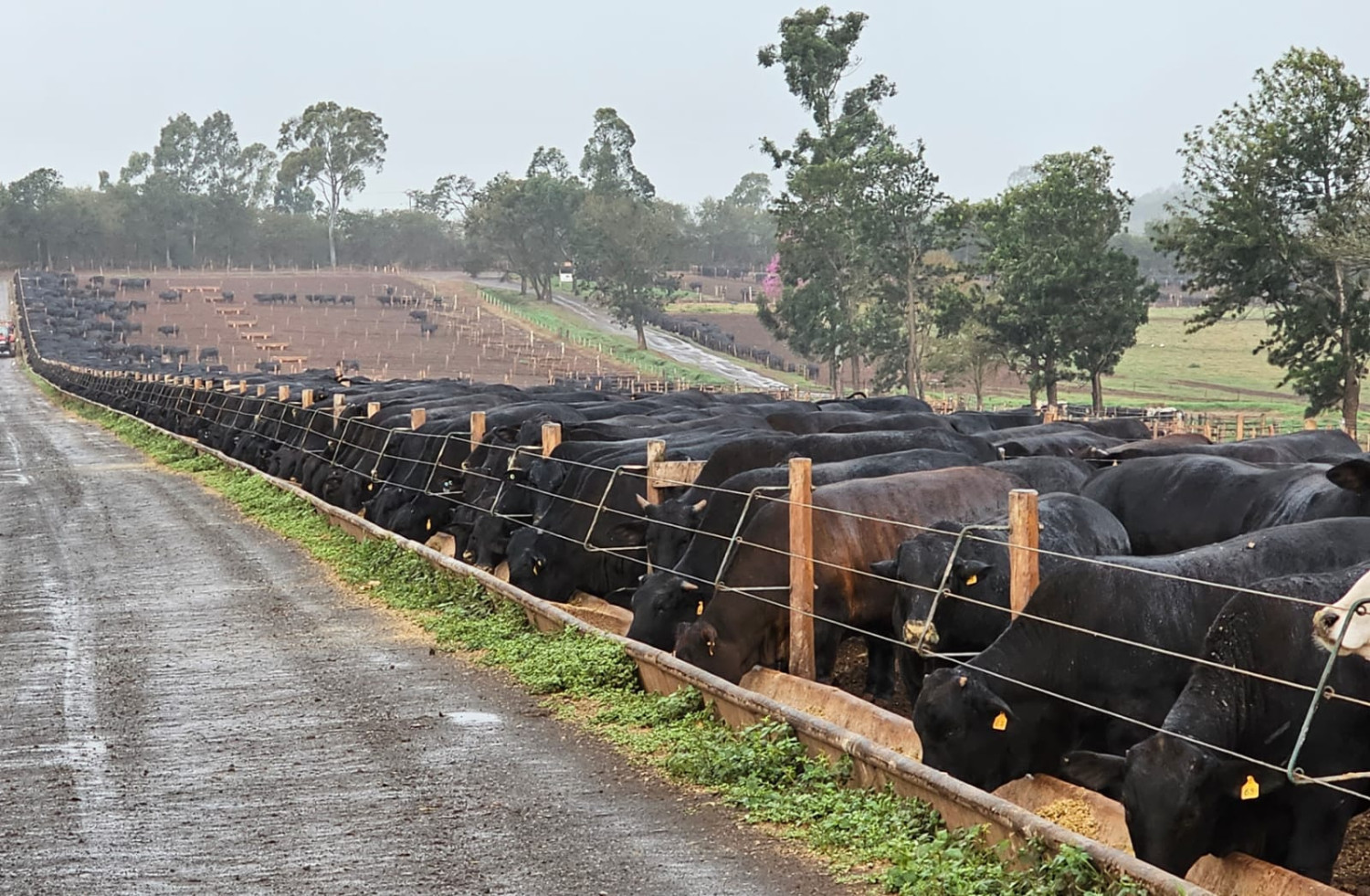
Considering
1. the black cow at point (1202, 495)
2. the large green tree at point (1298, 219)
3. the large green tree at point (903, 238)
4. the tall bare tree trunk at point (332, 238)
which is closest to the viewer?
the black cow at point (1202, 495)

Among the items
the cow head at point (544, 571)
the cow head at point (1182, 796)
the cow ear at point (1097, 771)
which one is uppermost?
the cow head at point (1182, 796)

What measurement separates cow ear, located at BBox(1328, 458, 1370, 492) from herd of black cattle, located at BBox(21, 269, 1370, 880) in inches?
0.8

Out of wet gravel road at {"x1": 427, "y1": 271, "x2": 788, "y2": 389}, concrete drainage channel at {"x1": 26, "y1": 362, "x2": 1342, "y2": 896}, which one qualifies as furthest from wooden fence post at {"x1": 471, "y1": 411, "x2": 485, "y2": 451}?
wet gravel road at {"x1": 427, "y1": 271, "x2": 788, "y2": 389}

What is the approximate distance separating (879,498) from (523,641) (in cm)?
258

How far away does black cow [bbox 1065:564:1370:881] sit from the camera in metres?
5.85

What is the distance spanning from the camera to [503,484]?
15125 mm

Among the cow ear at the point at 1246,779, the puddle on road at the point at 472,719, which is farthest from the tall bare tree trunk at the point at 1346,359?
the cow ear at the point at 1246,779

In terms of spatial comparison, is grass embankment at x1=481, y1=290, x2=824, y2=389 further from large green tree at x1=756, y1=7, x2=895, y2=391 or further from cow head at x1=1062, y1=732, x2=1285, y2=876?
cow head at x1=1062, y1=732, x2=1285, y2=876

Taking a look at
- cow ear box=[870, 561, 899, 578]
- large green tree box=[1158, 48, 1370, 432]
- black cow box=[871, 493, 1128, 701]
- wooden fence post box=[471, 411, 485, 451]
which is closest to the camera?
black cow box=[871, 493, 1128, 701]

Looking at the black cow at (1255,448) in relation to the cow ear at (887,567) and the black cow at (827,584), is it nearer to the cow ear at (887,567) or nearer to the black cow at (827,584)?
the black cow at (827,584)

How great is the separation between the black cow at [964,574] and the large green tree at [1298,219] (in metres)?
26.7

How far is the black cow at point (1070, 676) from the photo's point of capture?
711 centimetres

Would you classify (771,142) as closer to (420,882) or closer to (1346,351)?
(1346,351)

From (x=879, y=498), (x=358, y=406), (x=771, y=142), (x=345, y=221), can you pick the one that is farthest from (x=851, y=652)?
(x=345, y=221)
